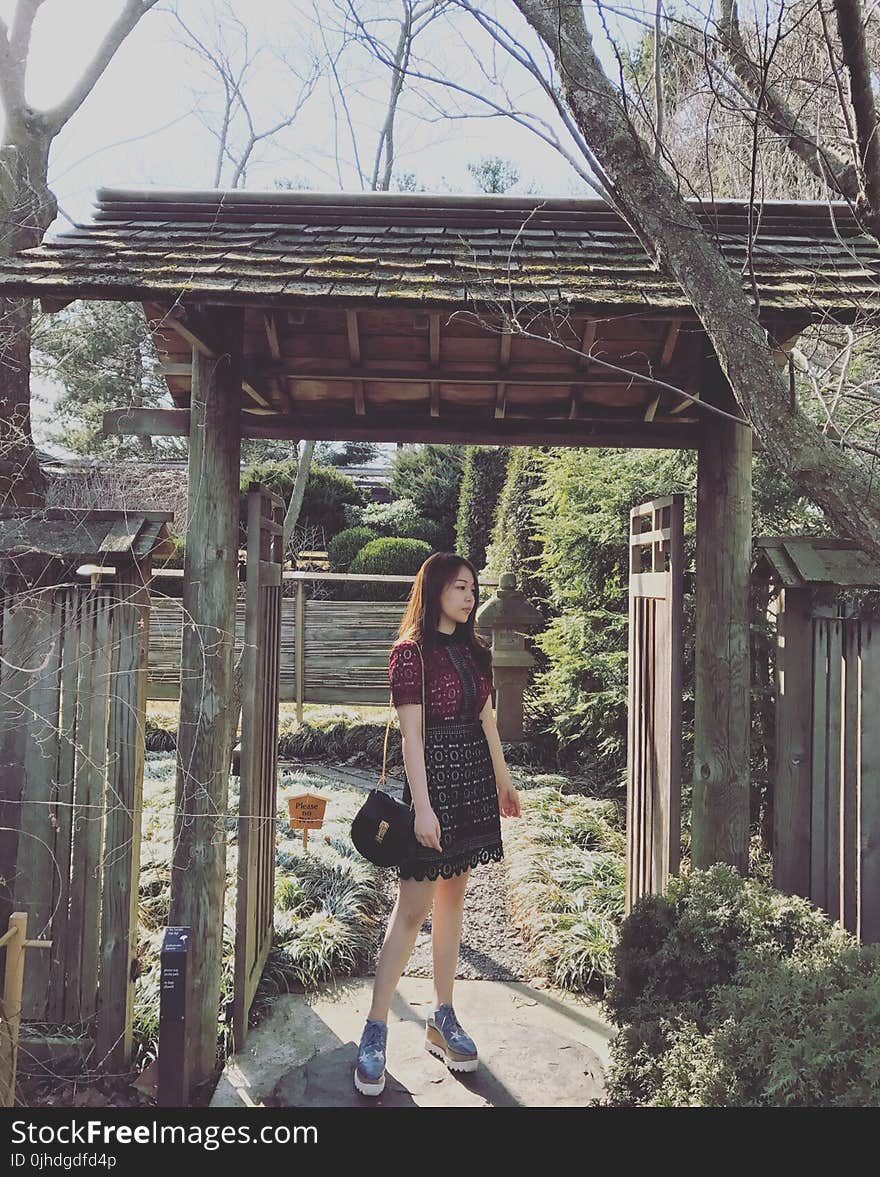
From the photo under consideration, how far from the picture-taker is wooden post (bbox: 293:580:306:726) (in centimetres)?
975

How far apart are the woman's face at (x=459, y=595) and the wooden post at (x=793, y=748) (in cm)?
124

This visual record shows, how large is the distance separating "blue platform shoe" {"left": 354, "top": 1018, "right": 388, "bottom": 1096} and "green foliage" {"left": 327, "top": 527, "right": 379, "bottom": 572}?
38.2 feet

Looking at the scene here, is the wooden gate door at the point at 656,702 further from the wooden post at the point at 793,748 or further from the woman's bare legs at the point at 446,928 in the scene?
the woman's bare legs at the point at 446,928

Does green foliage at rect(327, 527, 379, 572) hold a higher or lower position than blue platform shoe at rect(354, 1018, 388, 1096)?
higher

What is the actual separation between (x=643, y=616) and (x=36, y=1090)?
315 cm

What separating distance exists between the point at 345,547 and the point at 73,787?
1146 cm

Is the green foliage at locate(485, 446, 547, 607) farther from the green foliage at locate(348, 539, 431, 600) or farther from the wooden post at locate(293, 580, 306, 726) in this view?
the green foliage at locate(348, 539, 431, 600)

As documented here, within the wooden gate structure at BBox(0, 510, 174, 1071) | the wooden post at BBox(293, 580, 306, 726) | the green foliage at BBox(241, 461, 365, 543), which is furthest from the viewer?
the green foliage at BBox(241, 461, 365, 543)

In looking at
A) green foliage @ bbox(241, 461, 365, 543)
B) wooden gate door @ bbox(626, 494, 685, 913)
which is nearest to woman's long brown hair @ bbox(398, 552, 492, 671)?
wooden gate door @ bbox(626, 494, 685, 913)

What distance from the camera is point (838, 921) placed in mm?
2998

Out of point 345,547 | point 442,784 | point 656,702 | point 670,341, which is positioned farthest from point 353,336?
point 345,547

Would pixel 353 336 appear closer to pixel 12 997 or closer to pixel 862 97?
pixel 862 97

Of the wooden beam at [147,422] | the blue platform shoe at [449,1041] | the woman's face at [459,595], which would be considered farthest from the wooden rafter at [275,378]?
the blue platform shoe at [449,1041]

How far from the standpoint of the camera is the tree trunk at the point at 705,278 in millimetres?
2264
